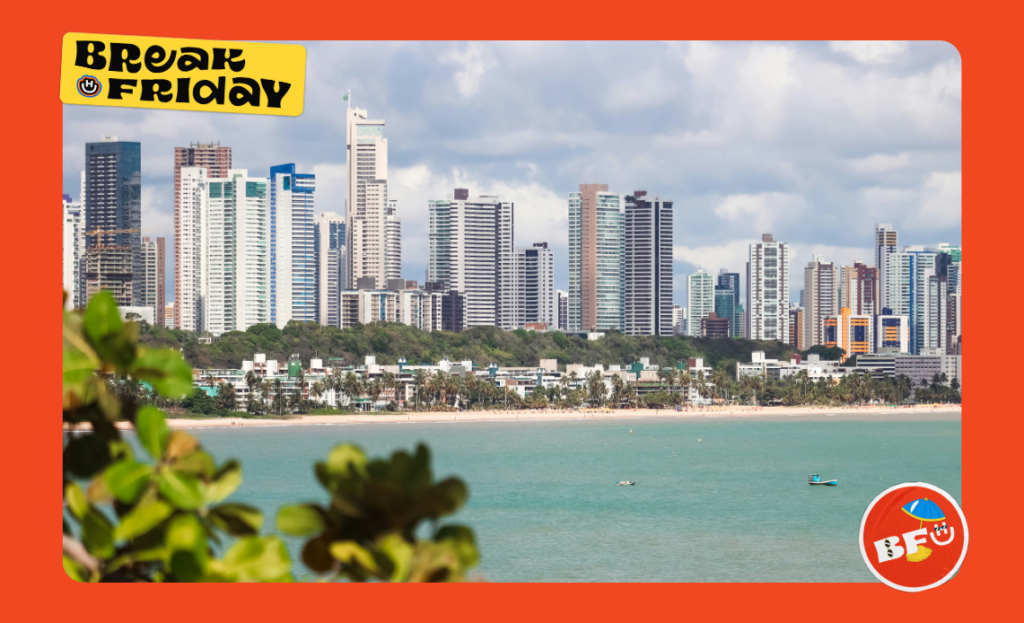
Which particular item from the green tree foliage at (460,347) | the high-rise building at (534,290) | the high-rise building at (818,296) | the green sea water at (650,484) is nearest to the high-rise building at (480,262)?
the high-rise building at (534,290)

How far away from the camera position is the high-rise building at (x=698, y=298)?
24067mm

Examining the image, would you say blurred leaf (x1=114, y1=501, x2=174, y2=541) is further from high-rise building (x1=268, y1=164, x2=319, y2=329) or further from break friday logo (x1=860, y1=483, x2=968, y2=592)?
high-rise building (x1=268, y1=164, x2=319, y2=329)

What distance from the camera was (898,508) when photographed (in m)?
2.42

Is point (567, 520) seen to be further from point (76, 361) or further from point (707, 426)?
point (707, 426)

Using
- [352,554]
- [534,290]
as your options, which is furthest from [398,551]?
[534,290]

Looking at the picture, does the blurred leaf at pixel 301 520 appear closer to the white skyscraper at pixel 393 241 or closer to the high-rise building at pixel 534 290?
the white skyscraper at pixel 393 241

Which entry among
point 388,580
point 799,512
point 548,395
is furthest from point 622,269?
point 388,580

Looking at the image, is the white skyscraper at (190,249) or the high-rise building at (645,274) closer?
the white skyscraper at (190,249)

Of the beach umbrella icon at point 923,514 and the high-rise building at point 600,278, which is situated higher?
the high-rise building at point 600,278

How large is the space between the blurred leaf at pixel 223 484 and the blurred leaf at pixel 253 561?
62mm

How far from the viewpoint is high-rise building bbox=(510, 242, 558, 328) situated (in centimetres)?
2202

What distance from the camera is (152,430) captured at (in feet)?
3.06

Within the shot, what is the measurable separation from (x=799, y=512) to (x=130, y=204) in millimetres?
6560
